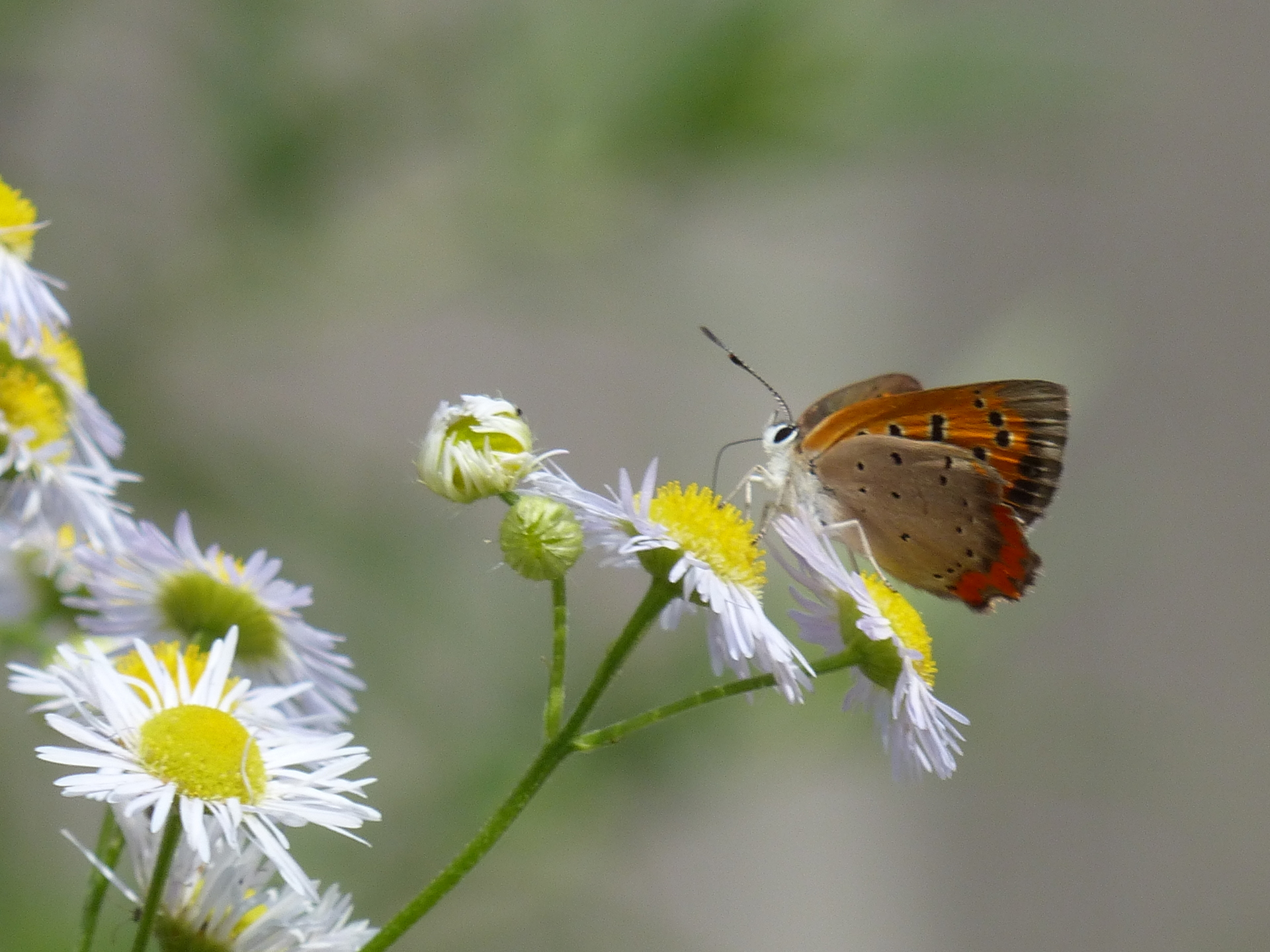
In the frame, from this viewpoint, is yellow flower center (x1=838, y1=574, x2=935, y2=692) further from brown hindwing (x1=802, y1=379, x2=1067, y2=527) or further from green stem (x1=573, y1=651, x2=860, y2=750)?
brown hindwing (x1=802, y1=379, x2=1067, y2=527)

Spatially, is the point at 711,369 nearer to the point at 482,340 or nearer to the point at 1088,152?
the point at 482,340

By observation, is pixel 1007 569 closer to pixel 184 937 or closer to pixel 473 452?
pixel 473 452

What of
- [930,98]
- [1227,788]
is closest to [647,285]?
[930,98]

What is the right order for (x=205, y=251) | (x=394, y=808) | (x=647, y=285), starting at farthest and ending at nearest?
(x=647, y=285) → (x=205, y=251) → (x=394, y=808)

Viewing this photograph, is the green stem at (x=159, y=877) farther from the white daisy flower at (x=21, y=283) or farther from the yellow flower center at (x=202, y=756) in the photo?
the white daisy flower at (x=21, y=283)

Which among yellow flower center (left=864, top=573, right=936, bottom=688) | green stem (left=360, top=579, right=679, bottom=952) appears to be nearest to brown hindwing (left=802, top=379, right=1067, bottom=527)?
yellow flower center (left=864, top=573, right=936, bottom=688)

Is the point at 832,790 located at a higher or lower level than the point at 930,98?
lower

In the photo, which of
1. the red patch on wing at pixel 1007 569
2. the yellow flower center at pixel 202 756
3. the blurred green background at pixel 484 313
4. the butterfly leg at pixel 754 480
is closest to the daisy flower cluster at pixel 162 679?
the yellow flower center at pixel 202 756
